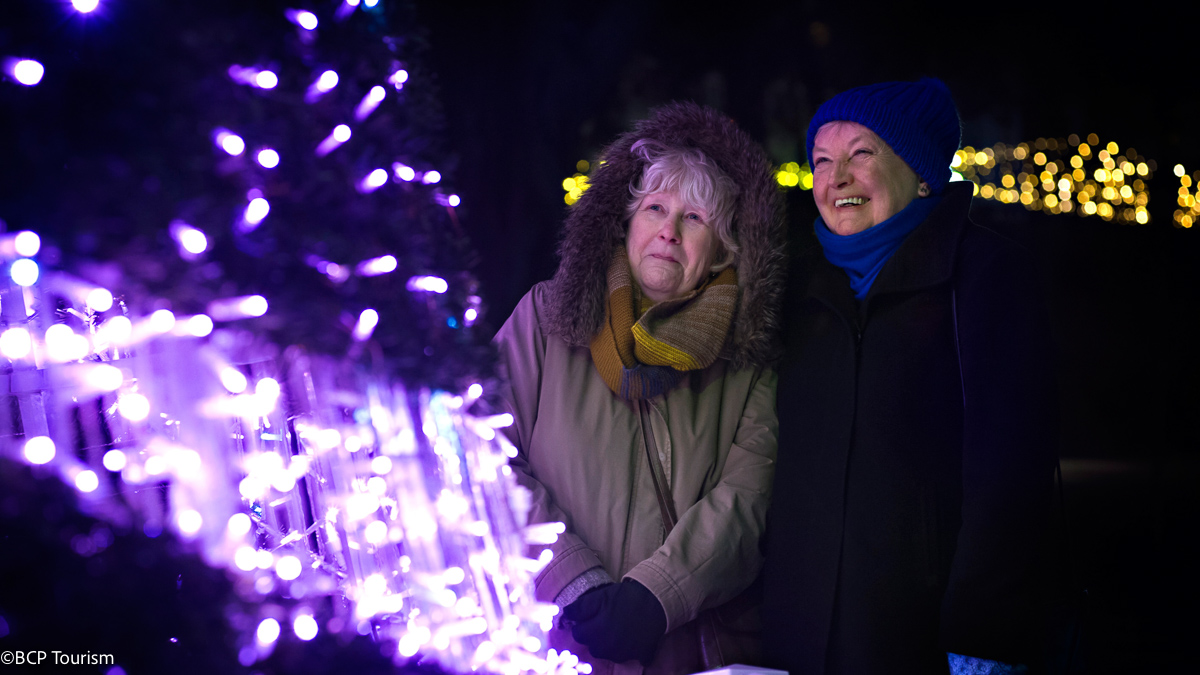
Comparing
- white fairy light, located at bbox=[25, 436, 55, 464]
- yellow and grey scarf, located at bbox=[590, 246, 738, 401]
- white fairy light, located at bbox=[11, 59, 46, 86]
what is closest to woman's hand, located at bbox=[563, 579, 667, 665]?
yellow and grey scarf, located at bbox=[590, 246, 738, 401]

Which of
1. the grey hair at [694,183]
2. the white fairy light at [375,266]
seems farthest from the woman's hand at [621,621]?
the white fairy light at [375,266]

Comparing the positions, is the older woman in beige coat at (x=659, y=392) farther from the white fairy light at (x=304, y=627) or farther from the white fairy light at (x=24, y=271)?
Result: the white fairy light at (x=24, y=271)

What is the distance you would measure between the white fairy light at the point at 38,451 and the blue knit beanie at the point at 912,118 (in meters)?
1.64

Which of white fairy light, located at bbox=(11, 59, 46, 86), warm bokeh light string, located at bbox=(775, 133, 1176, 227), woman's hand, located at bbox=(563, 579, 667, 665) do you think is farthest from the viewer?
warm bokeh light string, located at bbox=(775, 133, 1176, 227)

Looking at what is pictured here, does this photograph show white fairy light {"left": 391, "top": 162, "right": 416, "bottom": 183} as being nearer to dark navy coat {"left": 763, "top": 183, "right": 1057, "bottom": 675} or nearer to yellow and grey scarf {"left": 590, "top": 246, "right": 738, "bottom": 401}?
yellow and grey scarf {"left": 590, "top": 246, "right": 738, "bottom": 401}

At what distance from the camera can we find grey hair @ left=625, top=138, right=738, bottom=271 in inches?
68.6

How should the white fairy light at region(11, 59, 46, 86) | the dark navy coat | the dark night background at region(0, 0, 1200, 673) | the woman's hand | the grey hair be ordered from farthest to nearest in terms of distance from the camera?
the dark night background at region(0, 0, 1200, 673) < the grey hair < the woman's hand < the dark navy coat < the white fairy light at region(11, 59, 46, 86)

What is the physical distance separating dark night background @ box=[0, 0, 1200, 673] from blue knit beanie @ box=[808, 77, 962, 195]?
33cm

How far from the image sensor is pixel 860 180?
1624mm

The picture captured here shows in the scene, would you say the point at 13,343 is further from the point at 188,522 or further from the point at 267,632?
the point at 267,632

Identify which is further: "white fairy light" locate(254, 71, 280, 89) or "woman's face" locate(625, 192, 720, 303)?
"woman's face" locate(625, 192, 720, 303)

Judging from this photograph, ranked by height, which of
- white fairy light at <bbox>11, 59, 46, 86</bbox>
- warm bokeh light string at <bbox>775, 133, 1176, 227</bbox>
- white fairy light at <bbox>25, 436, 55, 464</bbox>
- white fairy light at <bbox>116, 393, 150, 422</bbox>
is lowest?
white fairy light at <bbox>25, 436, 55, 464</bbox>

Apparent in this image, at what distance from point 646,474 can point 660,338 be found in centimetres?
34

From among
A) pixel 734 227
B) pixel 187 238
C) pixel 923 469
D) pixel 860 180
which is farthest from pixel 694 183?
pixel 187 238
